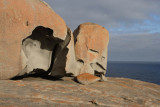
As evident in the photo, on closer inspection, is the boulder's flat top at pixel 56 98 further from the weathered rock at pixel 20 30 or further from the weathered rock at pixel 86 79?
the weathered rock at pixel 86 79

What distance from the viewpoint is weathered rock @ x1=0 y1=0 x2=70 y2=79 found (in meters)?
8.34

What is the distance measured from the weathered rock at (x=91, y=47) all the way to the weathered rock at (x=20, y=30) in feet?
8.04

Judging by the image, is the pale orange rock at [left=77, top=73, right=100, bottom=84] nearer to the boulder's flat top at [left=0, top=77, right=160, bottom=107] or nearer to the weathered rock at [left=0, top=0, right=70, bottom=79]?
the boulder's flat top at [left=0, top=77, right=160, bottom=107]

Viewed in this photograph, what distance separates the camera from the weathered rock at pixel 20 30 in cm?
834

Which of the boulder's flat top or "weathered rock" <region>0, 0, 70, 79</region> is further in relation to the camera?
"weathered rock" <region>0, 0, 70, 79</region>

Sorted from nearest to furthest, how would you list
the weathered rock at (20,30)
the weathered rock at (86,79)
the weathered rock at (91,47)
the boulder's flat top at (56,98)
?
the boulder's flat top at (56,98)
the weathered rock at (20,30)
the weathered rock at (86,79)
the weathered rock at (91,47)

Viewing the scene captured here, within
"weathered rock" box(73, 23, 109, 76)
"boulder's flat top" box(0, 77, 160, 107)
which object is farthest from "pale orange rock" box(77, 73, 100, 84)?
"boulder's flat top" box(0, 77, 160, 107)

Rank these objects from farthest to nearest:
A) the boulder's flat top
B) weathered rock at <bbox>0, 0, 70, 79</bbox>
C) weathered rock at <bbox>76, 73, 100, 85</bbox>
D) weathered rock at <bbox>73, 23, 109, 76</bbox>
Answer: weathered rock at <bbox>73, 23, 109, 76</bbox>
weathered rock at <bbox>76, 73, 100, 85</bbox>
weathered rock at <bbox>0, 0, 70, 79</bbox>
the boulder's flat top

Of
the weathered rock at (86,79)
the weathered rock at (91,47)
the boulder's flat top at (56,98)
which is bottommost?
the boulder's flat top at (56,98)

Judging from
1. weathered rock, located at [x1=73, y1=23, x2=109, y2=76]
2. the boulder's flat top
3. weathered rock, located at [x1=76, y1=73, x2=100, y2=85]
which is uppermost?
weathered rock, located at [x1=73, y1=23, x2=109, y2=76]

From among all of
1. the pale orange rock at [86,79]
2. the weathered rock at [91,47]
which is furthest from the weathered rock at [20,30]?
the pale orange rock at [86,79]

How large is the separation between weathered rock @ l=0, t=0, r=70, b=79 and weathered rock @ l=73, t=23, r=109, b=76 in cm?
245

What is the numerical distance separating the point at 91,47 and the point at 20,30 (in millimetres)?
5981

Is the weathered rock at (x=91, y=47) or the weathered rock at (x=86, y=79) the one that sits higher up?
the weathered rock at (x=91, y=47)
